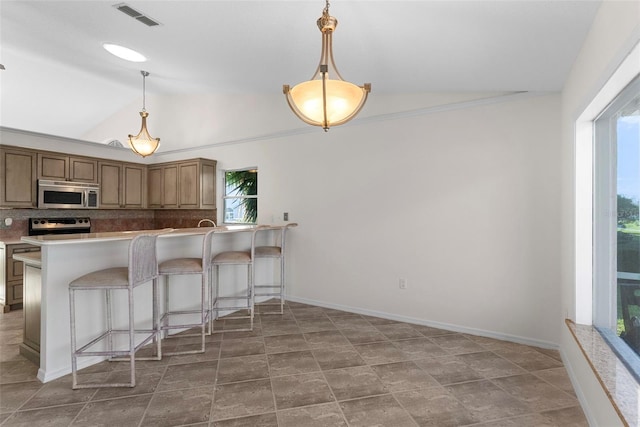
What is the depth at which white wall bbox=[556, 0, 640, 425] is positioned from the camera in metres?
1.42

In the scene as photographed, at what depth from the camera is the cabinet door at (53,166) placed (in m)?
4.52

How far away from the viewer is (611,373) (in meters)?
1.70

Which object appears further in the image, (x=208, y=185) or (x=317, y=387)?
(x=208, y=185)

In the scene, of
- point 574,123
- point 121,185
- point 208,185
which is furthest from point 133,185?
point 574,123

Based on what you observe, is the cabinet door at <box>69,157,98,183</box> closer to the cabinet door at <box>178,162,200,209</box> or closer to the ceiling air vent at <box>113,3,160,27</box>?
the cabinet door at <box>178,162,200,209</box>

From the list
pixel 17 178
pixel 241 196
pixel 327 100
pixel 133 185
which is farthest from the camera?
pixel 133 185

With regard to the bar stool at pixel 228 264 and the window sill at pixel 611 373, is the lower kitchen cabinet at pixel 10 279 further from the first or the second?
the window sill at pixel 611 373

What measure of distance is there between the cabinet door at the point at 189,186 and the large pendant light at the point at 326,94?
3747 mm

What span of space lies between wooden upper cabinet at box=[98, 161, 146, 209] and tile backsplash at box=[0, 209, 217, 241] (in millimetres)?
226

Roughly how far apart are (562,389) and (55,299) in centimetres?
369

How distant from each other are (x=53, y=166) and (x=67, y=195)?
1.43 ft

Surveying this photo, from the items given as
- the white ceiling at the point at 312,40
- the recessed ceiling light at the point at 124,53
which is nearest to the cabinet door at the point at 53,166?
the white ceiling at the point at 312,40

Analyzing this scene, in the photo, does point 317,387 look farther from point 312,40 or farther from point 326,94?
point 312,40

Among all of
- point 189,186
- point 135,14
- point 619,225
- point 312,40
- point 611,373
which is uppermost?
point 135,14
